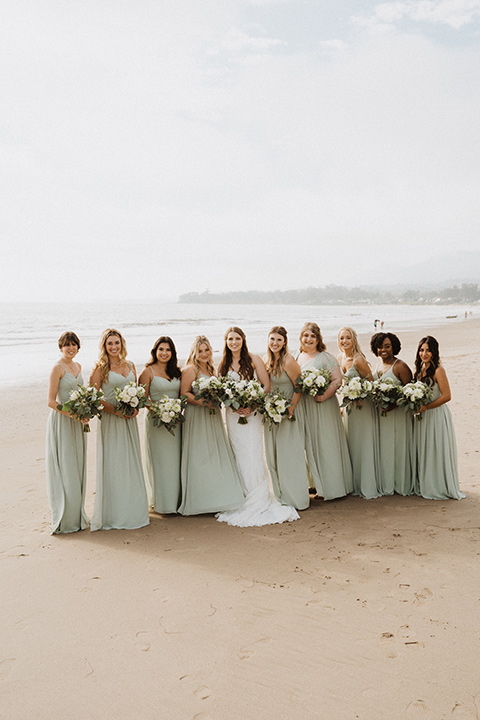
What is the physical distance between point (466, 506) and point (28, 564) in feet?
17.5

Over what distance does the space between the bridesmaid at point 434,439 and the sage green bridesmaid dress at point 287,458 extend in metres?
1.60

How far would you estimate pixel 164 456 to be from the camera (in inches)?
288

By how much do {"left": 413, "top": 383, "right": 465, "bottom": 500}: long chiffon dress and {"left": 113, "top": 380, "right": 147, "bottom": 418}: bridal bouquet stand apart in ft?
12.2

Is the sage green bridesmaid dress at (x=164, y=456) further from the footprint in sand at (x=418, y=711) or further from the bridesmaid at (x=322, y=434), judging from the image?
the footprint in sand at (x=418, y=711)

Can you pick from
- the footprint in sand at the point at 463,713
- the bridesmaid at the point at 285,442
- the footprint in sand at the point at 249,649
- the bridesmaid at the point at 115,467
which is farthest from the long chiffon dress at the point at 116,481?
the footprint in sand at the point at 463,713

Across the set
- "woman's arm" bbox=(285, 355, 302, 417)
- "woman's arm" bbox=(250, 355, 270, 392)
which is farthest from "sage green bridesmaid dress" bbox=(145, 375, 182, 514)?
"woman's arm" bbox=(285, 355, 302, 417)

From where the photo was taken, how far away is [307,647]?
14.5ft

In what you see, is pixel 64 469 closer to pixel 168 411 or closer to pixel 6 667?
pixel 168 411

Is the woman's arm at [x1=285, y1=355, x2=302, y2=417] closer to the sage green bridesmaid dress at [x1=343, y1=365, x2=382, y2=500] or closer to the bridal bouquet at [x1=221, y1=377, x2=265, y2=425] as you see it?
the bridal bouquet at [x1=221, y1=377, x2=265, y2=425]

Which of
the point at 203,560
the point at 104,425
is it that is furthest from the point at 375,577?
the point at 104,425

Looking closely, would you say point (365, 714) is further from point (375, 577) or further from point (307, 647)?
point (375, 577)

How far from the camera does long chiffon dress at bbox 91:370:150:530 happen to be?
6980mm

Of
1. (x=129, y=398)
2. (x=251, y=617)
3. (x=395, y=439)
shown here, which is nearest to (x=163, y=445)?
(x=129, y=398)

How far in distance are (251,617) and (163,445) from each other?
114 inches
